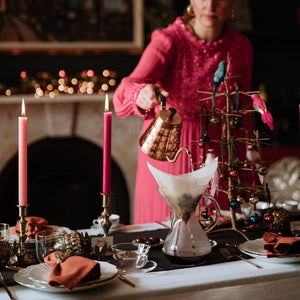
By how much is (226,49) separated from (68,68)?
60.6 inches

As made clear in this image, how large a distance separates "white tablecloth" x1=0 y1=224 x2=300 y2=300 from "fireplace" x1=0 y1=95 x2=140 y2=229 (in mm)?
2442

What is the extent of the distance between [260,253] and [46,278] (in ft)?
1.74

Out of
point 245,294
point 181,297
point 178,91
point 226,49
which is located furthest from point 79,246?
point 226,49

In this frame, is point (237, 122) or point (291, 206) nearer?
point (237, 122)

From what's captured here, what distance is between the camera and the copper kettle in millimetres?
1436

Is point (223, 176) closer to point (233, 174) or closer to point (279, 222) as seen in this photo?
point (233, 174)

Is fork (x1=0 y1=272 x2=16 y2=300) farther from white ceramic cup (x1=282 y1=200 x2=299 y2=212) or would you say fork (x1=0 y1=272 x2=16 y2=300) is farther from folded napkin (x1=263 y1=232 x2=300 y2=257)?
white ceramic cup (x1=282 y1=200 x2=299 y2=212)

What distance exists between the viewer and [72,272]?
3.88 feet

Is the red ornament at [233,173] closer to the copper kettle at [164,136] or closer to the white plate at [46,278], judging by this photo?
the copper kettle at [164,136]

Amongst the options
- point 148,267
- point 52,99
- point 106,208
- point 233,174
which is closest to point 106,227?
point 106,208

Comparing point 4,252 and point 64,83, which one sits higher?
point 64,83

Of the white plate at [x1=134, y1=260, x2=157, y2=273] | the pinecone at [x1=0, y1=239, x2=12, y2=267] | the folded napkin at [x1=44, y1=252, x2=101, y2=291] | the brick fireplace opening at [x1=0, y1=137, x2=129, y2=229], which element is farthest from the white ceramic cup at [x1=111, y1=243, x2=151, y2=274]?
the brick fireplace opening at [x1=0, y1=137, x2=129, y2=229]

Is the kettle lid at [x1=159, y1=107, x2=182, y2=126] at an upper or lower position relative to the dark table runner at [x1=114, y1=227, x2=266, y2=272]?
upper

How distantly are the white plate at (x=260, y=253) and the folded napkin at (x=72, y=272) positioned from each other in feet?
1.39
